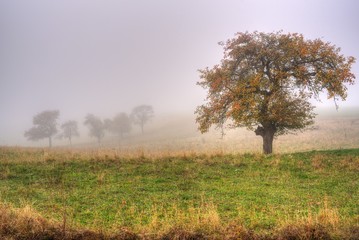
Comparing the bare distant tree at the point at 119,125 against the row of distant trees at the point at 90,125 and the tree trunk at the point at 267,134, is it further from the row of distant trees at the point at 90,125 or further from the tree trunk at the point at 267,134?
the tree trunk at the point at 267,134

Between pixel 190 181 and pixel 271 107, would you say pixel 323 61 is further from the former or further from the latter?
pixel 190 181

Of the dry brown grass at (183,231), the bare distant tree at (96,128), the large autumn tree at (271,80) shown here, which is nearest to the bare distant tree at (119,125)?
the bare distant tree at (96,128)

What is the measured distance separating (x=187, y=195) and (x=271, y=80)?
618 inches

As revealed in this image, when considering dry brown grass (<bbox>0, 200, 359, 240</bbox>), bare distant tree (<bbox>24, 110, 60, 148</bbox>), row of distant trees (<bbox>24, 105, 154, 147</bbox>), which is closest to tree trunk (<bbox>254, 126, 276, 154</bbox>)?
dry brown grass (<bbox>0, 200, 359, 240</bbox>)

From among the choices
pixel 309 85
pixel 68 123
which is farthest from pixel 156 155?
pixel 68 123

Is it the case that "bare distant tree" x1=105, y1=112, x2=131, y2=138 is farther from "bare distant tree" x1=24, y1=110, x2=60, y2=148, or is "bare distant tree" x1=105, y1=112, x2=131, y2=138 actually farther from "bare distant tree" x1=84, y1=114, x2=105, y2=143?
"bare distant tree" x1=24, y1=110, x2=60, y2=148

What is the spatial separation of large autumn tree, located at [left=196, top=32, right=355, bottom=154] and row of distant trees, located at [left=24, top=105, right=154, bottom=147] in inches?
2740

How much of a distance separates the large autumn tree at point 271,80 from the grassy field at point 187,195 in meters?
4.34

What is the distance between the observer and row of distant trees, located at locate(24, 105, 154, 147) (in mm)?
90938

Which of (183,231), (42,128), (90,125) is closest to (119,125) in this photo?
(90,125)

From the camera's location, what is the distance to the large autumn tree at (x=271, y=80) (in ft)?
86.5

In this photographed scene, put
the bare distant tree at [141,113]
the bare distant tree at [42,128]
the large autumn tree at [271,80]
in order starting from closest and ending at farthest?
the large autumn tree at [271,80]
the bare distant tree at [42,128]
the bare distant tree at [141,113]

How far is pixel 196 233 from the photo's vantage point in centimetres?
1005

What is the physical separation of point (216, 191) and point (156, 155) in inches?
353
